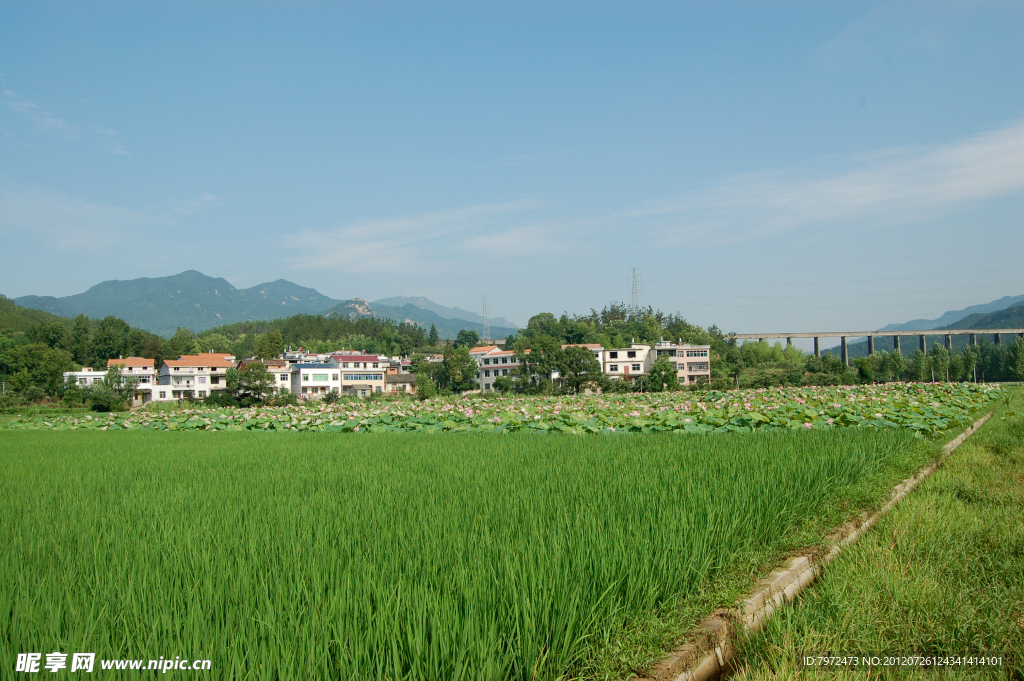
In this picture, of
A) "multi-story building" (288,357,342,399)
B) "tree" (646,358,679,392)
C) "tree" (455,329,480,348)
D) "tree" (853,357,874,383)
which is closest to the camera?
"tree" (646,358,679,392)

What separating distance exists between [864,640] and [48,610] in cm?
377

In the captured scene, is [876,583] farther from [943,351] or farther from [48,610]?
[943,351]

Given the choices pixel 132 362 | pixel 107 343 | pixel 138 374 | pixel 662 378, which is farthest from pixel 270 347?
pixel 662 378

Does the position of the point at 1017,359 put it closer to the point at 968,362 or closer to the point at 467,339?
the point at 968,362

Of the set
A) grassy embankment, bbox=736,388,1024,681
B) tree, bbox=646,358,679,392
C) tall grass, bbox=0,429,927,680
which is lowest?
tree, bbox=646,358,679,392

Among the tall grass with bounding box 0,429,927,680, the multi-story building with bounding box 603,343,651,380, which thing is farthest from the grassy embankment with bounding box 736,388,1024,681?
the multi-story building with bounding box 603,343,651,380

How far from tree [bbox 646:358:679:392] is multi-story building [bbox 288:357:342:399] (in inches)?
1414

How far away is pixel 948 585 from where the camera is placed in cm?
368

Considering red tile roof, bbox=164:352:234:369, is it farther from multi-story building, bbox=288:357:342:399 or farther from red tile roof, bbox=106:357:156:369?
multi-story building, bbox=288:357:342:399

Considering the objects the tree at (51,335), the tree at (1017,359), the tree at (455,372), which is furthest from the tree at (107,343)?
the tree at (1017,359)

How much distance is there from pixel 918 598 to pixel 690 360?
72.5 meters

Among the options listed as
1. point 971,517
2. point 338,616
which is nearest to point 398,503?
point 338,616

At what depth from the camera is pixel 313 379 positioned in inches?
2800

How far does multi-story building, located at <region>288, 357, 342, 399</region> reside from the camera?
2785 inches
